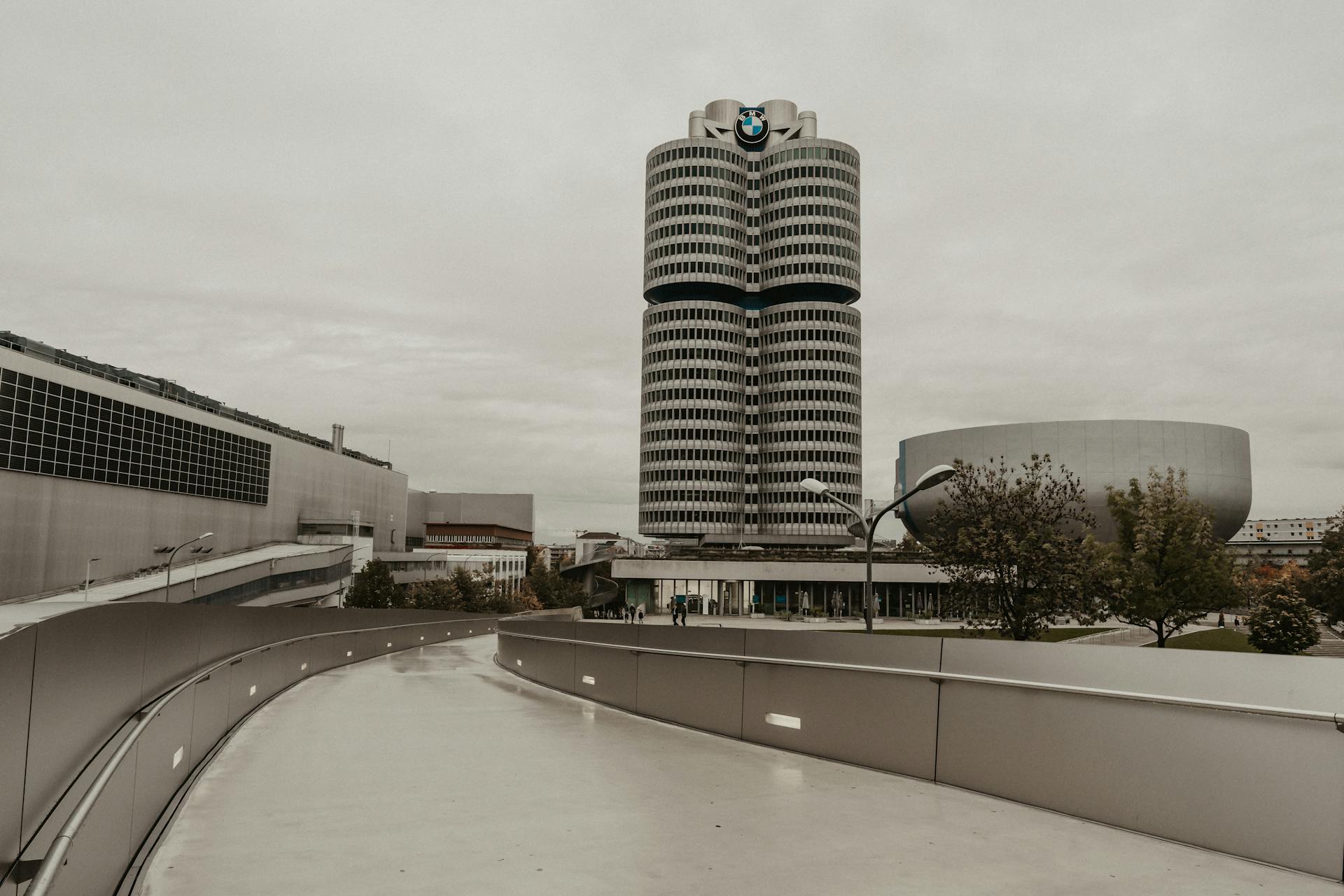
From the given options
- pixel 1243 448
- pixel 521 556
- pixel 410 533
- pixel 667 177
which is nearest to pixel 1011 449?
pixel 1243 448

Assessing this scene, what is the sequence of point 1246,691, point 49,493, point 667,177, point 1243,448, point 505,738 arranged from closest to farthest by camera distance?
point 1246,691
point 505,738
point 49,493
point 1243,448
point 667,177

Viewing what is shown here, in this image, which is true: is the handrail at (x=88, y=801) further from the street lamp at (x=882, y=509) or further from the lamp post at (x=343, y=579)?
the lamp post at (x=343, y=579)

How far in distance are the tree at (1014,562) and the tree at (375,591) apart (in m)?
64.8

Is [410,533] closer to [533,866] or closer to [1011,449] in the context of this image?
[1011,449]

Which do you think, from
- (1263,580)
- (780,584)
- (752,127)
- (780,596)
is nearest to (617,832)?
(780,596)

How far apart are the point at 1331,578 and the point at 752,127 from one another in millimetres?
122861

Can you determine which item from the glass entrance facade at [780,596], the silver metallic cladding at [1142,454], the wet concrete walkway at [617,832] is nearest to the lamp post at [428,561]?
the glass entrance facade at [780,596]

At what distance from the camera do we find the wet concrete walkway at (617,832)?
5863 mm

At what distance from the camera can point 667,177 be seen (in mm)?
147500

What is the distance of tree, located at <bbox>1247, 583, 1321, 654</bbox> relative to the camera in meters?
30.8

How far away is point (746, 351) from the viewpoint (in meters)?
150

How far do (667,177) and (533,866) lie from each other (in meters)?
149

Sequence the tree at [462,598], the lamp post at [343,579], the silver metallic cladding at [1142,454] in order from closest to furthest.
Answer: the tree at [462,598], the lamp post at [343,579], the silver metallic cladding at [1142,454]

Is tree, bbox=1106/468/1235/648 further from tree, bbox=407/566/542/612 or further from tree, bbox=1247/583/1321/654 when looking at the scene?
tree, bbox=407/566/542/612
